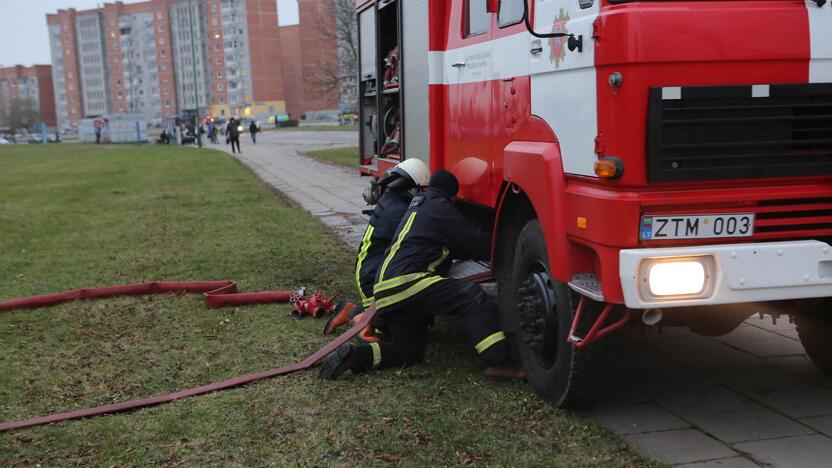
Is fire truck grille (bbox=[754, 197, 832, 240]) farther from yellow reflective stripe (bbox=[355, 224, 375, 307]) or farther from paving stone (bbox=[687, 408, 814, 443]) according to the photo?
yellow reflective stripe (bbox=[355, 224, 375, 307])

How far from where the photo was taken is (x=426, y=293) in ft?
16.6

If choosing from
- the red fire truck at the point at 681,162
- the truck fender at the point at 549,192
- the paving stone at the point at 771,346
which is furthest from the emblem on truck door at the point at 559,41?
the paving stone at the point at 771,346

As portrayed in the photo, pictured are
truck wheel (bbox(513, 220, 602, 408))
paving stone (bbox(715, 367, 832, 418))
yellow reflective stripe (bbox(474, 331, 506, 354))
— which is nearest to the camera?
truck wheel (bbox(513, 220, 602, 408))

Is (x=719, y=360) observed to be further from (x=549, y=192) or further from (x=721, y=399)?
(x=549, y=192)

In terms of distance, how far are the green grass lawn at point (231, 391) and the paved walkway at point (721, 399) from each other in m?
0.34

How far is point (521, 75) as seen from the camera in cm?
445

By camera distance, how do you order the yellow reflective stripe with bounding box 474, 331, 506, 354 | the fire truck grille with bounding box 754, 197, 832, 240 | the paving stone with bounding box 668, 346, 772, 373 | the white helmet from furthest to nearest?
the white helmet < the paving stone with bounding box 668, 346, 772, 373 < the yellow reflective stripe with bounding box 474, 331, 506, 354 < the fire truck grille with bounding box 754, 197, 832, 240

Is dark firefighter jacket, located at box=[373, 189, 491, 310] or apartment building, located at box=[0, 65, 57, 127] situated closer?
dark firefighter jacket, located at box=[373, 189, 491, 310]

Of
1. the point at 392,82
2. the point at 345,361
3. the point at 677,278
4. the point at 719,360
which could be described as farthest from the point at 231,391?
the point at 392,82

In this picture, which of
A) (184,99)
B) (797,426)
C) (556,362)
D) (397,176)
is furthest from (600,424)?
(184,99)

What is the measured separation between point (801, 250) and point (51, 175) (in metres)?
26.6

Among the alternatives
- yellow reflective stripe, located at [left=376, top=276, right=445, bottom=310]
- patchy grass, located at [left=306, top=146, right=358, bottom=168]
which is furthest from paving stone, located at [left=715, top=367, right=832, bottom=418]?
patchy grass, located at [left=306, top=146, right=358, bottom=168]

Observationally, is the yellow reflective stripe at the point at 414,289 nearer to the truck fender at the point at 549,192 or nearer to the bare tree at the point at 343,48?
the truck fender at the point at 549,192

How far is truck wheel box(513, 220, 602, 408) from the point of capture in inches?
159
